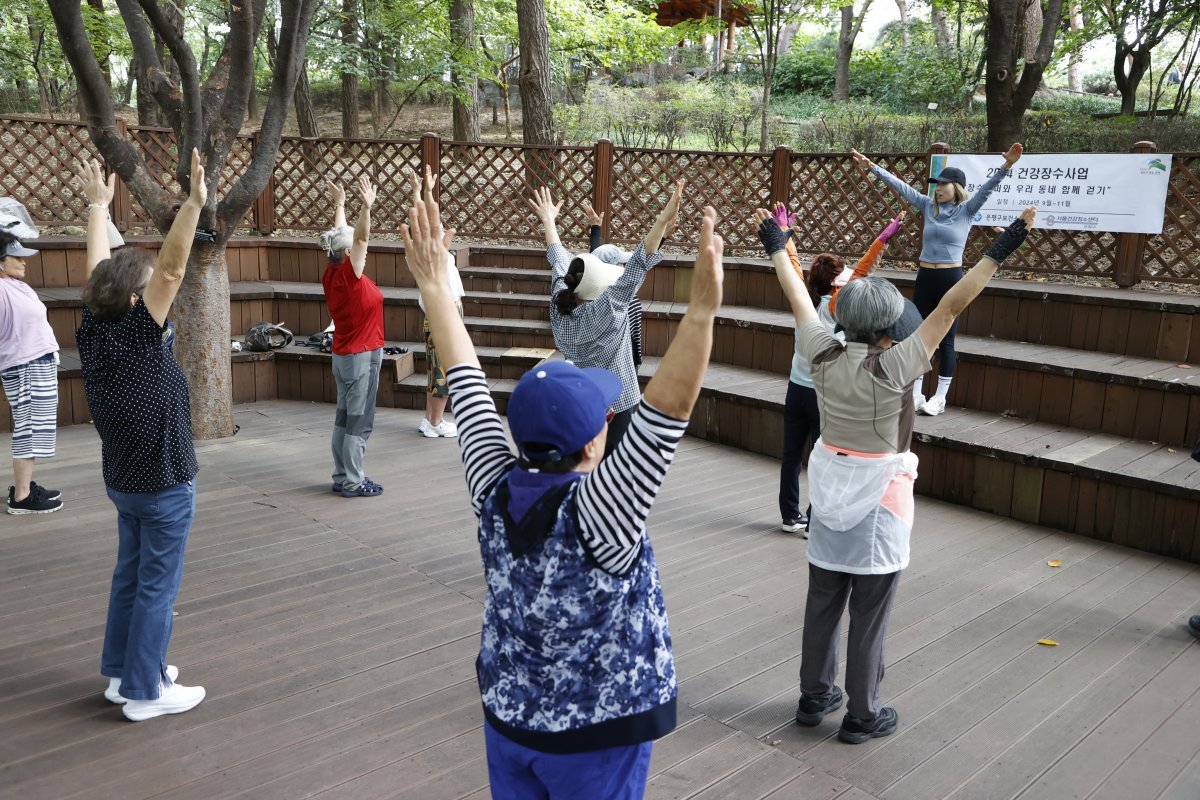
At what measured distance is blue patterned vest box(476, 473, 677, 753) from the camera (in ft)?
5.24

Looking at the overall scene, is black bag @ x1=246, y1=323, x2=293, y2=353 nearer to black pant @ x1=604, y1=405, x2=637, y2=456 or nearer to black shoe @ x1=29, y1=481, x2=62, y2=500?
black shoe @ x1=29, y1=481, x2=62, y2=500

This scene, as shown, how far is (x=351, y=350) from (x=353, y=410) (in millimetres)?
354

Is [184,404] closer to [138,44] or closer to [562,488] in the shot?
[562,488]

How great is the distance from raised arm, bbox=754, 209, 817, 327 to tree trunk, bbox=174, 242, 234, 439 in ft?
14.8

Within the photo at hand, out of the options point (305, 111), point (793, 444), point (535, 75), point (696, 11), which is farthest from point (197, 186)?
point (696, 11)

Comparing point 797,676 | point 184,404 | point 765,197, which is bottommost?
point 797,676

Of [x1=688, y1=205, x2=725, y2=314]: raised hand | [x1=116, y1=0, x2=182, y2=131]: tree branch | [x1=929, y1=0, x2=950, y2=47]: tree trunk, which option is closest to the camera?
[x1=688, y1=205, x2=725, y2=314]: raised hand

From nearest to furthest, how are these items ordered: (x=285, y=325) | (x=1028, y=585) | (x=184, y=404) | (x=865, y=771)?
(x=865, y=771) → (x=184, y=404) → (x=1028, y=585) → (x=285, y=325)

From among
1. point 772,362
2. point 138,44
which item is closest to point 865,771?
point 772,362

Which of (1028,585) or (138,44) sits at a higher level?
(138,44)

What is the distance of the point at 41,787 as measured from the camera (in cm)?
274

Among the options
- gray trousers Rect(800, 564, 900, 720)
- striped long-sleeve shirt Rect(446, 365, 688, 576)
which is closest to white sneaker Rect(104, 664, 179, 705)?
gray trousers Rect(800, 564, 900, 720)

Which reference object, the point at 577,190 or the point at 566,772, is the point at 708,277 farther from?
the point at 577,190

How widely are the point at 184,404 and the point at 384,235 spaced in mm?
7872
